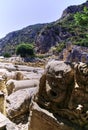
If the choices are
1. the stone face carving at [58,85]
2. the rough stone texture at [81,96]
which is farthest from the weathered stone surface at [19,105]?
the rough stone texture at [81,96]

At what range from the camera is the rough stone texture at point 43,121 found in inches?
291

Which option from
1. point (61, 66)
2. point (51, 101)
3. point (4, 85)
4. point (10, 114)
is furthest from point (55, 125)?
point (4, 85)

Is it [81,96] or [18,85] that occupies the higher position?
[81,96]

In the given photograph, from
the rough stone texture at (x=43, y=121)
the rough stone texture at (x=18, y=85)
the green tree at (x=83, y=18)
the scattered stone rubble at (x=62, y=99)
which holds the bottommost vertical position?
the rough stone texture at (x=18, y=85)

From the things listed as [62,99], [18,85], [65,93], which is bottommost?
[18,85]

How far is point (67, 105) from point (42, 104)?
103 centimetres

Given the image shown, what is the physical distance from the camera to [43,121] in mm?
7902

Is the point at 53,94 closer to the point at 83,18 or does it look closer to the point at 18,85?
the point at 83,18

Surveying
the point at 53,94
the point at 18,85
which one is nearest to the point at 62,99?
the point at 53,94

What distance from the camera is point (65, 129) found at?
7.29 m

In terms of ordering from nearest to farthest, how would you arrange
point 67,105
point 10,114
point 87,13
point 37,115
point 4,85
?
point 67,105 < point 37,115 < point 87,13 < point 10,114 < point 4,85

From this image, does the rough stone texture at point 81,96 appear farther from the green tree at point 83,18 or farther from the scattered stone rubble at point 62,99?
the green tree at point 83,18

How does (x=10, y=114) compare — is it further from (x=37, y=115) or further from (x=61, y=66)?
(x=61, y=66)

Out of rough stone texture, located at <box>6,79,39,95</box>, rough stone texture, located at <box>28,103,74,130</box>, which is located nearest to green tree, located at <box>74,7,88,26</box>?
rough stone texture, located at <box>28,103,74,130</box>
